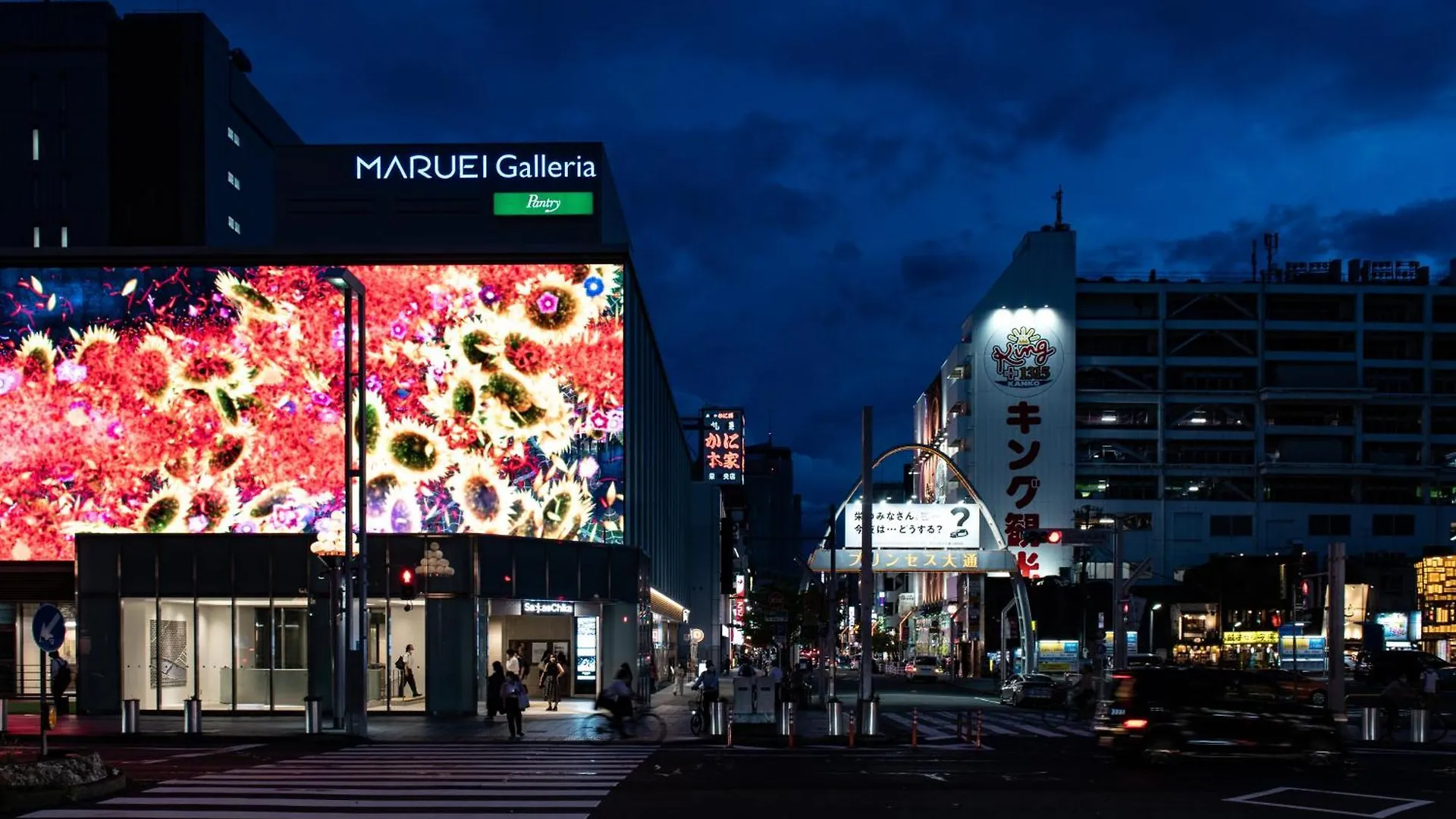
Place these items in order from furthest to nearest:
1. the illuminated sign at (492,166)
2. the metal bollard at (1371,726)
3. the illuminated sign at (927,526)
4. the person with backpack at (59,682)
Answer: the illuminated sign at (927,526) → the illuminated sign at (492,166) → the person with backpack at (59,682) → the metal bollard at (1371,726)

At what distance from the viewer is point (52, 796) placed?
1897 centimetres

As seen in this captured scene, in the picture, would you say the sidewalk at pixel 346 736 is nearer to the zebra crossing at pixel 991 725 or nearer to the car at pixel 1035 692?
the zebra crossing at pixel 991 725

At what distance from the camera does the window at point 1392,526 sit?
362 ft

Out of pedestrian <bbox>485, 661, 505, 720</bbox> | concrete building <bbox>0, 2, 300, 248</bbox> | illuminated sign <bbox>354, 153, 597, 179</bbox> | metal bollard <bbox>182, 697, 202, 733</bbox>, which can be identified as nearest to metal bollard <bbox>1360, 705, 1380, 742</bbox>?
pedestrian <bbox>485, 661, 505, 720</bbox>

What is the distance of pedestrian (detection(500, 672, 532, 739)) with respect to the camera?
32906 millimetres

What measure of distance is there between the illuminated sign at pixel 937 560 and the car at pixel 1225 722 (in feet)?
122

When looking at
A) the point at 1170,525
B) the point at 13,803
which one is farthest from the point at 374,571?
the point at 1170,525

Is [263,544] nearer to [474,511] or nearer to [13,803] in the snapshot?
[474,511]

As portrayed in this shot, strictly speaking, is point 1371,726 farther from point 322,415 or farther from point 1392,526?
point 1392,526

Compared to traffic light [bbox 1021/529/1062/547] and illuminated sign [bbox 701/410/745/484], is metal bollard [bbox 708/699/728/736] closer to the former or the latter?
traffic light [bbox 1021/529/1062/547]

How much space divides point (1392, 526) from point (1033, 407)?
2941 cm

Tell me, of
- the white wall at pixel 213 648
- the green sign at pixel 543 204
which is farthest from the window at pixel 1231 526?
the white wall at pixel 213 648

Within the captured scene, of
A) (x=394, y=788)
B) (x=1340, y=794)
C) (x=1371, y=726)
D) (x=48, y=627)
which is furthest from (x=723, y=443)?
(x=1340, y=794)

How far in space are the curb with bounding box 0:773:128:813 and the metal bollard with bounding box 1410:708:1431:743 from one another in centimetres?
2836
